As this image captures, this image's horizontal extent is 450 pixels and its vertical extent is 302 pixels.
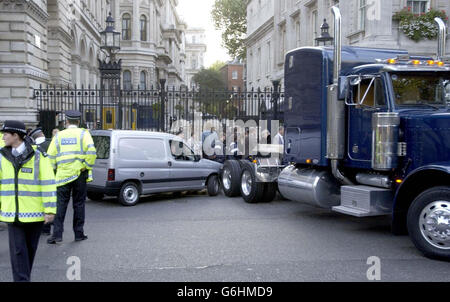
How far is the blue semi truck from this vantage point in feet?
21.8

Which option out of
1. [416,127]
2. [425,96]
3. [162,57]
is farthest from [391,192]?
[162,57]

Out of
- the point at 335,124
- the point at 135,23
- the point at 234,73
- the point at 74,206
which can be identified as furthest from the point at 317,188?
the point at 234,73

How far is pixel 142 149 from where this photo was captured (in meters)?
11.7

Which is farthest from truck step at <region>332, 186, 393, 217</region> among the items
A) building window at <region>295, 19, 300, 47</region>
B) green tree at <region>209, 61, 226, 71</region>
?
green tree at <region>209, 61, 226, 71</region>

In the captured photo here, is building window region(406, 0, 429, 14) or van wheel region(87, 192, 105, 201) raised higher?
building window region(406, 0, 429, 14)

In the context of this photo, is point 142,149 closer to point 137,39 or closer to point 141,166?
point 141,166

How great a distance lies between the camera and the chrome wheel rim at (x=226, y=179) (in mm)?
12470

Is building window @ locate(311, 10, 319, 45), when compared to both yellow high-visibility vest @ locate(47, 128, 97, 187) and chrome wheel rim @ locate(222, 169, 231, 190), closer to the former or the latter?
chrome wheel rim @ locate(222, 169, 231, 190)

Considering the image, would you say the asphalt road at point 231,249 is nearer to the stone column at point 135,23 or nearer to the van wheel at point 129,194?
the van wheel at point 129,194

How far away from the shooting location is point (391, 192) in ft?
25.0

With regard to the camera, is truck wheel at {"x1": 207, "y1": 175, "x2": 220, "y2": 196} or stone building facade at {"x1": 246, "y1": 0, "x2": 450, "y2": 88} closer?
truck wheel at {"x1": 207, "y1": 175, "x2": 220, "y2": 196}

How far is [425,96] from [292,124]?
284 centimetres

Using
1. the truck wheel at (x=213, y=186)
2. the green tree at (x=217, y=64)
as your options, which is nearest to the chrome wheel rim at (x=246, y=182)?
the truck wheel at (x=213, y=186)

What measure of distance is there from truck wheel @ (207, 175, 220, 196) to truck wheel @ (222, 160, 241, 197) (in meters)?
0.51
